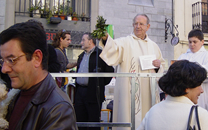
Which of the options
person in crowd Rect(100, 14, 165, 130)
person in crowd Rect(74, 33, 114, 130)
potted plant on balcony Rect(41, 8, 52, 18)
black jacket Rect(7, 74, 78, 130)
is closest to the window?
potted plant on balcony Rect(41, 8, 52, 18)

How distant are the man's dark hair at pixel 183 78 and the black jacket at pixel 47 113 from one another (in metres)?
0.95

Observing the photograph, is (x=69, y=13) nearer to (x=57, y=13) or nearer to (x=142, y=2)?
(x=57, y=13)

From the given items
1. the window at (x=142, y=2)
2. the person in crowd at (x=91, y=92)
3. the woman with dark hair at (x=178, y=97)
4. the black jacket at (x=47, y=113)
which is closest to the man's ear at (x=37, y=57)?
the black jacket at (x=47, y=113)

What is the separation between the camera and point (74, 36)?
10734mm

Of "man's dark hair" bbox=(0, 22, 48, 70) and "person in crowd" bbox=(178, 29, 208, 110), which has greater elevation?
"person in crowd" bbox=(178, 29, 208, 110)

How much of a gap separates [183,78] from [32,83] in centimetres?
112

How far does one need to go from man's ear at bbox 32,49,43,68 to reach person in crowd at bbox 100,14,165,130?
231 cm

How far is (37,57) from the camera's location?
1.54 m

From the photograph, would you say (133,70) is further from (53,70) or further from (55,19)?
(55,19)

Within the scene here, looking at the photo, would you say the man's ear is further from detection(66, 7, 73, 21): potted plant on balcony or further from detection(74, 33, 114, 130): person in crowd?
detection(66, 7, 73, 21): potted plant on balcony

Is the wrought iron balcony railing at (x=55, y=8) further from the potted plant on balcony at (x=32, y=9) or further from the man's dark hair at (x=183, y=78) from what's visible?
the man's dark hair at (x=183, y=78)

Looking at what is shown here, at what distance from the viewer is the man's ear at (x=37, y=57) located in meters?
1.53

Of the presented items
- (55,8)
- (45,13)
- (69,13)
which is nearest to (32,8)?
(45,13)

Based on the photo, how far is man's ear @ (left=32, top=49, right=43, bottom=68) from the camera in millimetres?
1532
